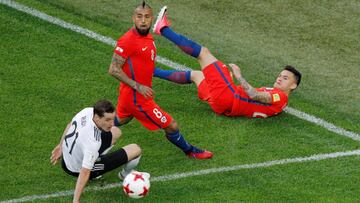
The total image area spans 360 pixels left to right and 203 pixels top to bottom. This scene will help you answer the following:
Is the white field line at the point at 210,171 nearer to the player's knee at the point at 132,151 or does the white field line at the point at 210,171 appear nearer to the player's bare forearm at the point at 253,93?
the player's knee at the point at 132,151

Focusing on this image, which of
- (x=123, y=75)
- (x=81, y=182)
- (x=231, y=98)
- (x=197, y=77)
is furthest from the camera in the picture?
(x=197, y=77)

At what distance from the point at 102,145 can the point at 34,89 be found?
2.85m

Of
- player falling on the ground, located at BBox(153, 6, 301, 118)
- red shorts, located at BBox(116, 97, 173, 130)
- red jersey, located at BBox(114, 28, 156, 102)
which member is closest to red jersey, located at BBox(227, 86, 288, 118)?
player falling on the ground, located at BBox(153, 6, 301, 118)

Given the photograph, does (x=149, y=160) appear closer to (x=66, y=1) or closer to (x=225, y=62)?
(x=225, y=62)

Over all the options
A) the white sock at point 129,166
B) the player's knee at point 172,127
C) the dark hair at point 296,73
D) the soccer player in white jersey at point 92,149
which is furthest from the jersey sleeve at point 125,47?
the dark hair at point 296,73

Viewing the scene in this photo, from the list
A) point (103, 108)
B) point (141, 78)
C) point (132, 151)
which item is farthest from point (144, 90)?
point (103, 108)

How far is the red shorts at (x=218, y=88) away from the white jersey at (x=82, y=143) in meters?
2.60

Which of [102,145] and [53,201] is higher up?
Result: [102,145]

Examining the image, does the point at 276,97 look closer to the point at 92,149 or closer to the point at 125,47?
the point at 125,47

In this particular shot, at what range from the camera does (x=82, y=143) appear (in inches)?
421

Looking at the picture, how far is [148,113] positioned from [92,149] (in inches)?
55.0

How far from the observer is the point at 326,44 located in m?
15.3

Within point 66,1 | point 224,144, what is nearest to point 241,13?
point 66,1

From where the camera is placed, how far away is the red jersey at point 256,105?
1295 cm
